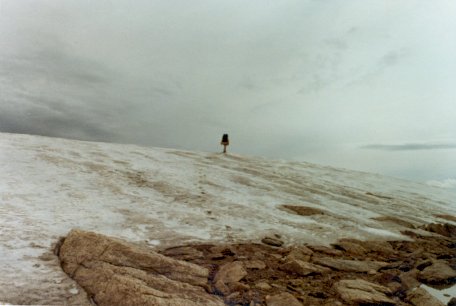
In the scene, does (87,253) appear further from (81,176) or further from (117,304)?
(81,176)

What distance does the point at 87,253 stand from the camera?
5.77 m

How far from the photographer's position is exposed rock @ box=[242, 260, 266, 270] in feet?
23.1

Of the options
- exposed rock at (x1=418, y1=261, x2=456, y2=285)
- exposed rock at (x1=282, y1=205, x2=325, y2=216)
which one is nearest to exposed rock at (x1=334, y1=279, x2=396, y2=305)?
exposed rock at (x1=418, y1=261, x2=456, y2=285)

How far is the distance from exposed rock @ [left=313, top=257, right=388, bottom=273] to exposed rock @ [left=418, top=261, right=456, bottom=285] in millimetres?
901

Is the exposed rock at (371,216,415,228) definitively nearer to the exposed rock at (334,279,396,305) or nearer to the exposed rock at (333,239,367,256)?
the exposed rock at (333,239,367,256)

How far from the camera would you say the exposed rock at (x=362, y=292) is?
602cm

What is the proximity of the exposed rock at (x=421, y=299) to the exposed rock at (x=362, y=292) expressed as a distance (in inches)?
15.4

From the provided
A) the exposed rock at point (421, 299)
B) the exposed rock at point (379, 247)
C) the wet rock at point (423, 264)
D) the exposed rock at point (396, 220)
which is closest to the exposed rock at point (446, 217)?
the exposed rock at point (396, 220)

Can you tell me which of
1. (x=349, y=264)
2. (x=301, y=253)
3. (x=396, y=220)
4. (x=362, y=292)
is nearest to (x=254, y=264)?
(x=301, y=253)

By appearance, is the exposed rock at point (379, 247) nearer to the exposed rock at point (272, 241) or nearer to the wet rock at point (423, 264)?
the wet rock at point (423, 264)

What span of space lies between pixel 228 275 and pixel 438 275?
5.29m

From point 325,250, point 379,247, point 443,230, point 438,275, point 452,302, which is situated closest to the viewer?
point 452,302

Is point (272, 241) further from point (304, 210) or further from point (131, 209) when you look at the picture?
point (304, 210)

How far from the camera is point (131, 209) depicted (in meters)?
9.61
